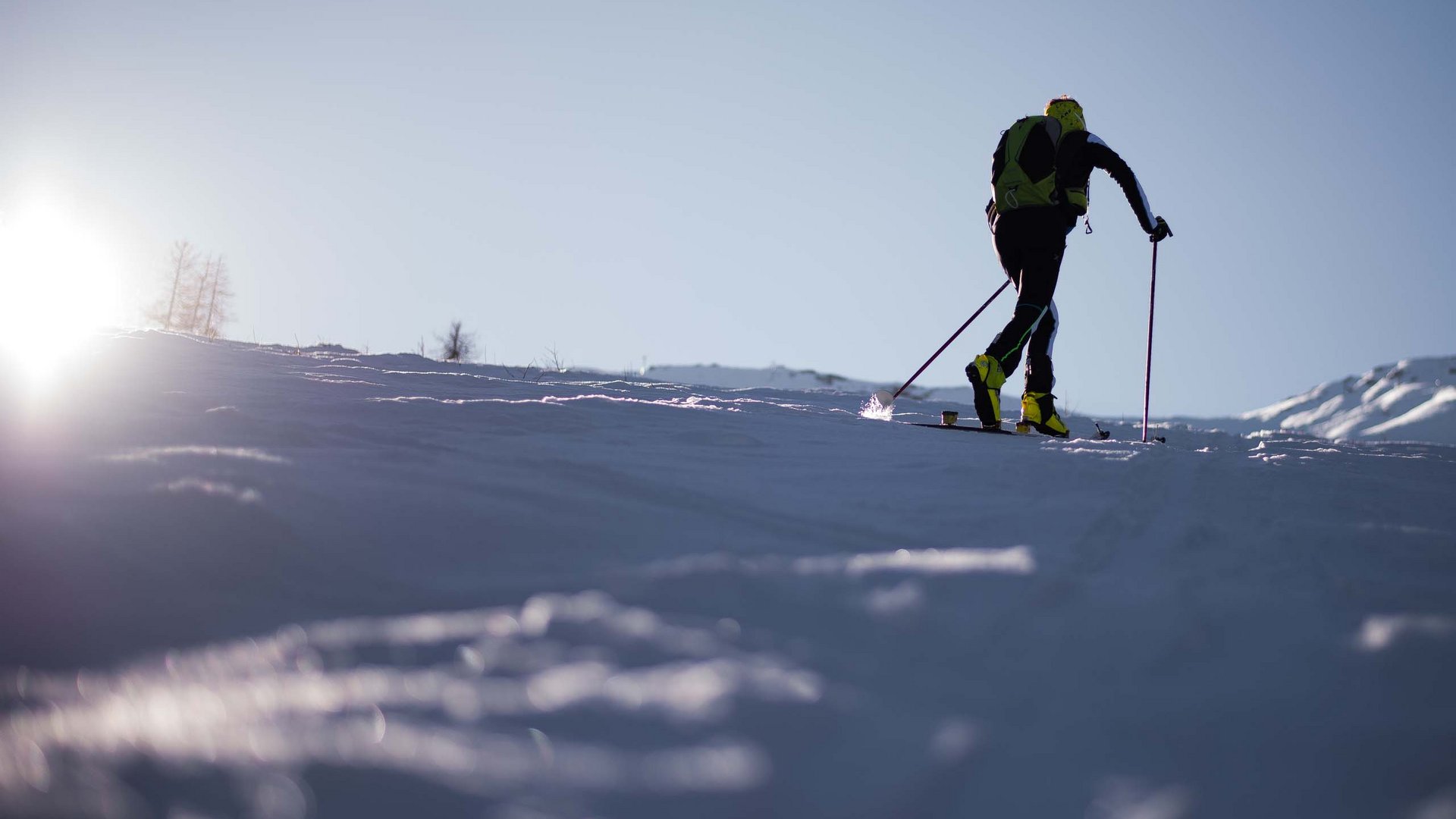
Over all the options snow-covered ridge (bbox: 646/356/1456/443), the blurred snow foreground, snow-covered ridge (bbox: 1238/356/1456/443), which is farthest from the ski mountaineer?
snow-covered ridge (bbox: 1238/356/1456/443)

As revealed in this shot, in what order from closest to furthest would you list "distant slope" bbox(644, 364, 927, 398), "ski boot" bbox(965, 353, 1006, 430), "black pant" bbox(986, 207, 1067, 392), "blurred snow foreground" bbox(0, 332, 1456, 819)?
"blurred snow foreground" bbox(0, 332, 1456, 819) < "ski boot" bbox(965, 353, 1006, 430) < "black pant" bbox(986, 207, 1067, 392) < "distant slope" bbox(644, 364, 927, 398)

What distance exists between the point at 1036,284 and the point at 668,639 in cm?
397

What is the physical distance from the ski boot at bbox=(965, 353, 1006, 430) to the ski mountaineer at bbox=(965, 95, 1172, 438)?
7 cm

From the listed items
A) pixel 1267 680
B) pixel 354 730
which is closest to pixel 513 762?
pixel 354 730

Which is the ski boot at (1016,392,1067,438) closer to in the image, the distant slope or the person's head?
the person's head

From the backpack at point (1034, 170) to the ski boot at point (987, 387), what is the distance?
0.94 meters

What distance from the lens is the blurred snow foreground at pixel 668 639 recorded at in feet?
2.84

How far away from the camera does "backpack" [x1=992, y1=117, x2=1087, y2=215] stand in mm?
4465

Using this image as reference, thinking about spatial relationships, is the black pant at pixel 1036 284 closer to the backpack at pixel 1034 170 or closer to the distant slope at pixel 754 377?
the backpack at pixel 1034 170

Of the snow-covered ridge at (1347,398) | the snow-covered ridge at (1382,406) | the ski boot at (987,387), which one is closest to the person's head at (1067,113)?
the ski boot at (987,387)

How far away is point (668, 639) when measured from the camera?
1126 millimetres

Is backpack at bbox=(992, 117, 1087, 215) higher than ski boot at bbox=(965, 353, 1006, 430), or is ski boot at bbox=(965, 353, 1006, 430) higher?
backpack at bbox=(992, 117, 1087, 215)

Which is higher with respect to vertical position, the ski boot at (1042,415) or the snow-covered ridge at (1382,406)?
the snow-covered ridge at (1382,406)

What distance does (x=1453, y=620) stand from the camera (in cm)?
130
